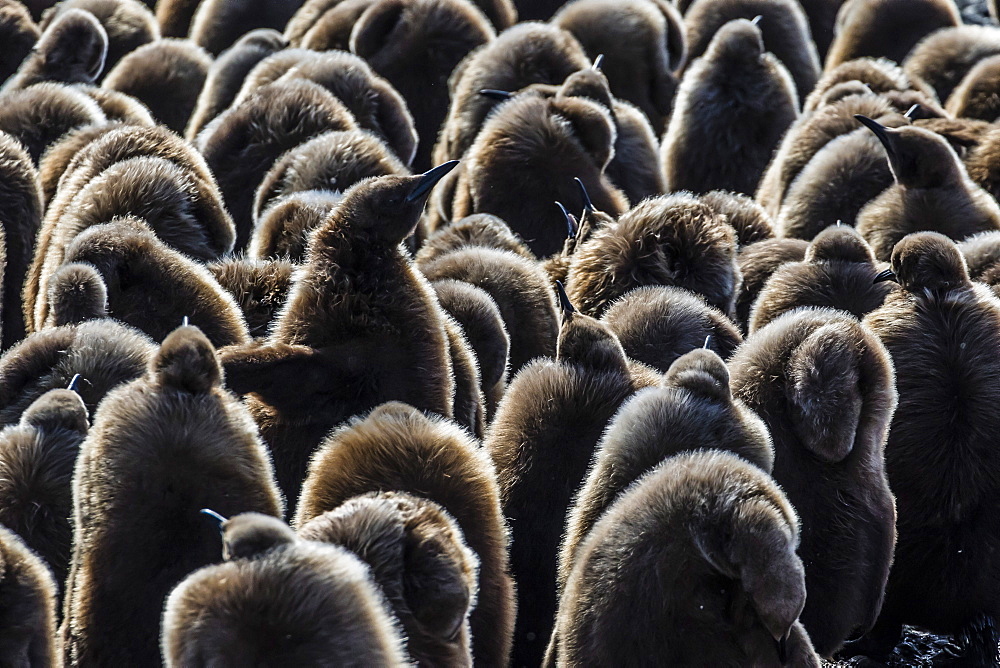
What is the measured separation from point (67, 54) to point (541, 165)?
336cm

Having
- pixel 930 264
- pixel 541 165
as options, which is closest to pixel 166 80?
pixel 541 165

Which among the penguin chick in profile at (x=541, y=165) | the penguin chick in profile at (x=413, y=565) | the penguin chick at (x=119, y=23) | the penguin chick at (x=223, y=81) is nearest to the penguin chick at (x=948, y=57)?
the penguin chick in profile at (x=541, y=165)

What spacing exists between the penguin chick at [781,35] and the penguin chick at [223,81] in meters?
2.81

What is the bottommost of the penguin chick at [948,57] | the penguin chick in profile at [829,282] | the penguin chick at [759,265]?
the penguin chick at [948,57]

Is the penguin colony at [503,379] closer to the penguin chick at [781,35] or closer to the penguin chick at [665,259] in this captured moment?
the penguin chick at [665,259]

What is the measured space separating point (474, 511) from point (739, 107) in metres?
4.53

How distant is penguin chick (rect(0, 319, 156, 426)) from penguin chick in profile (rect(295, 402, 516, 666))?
93cm

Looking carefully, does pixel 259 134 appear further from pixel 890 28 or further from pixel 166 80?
pixel 890 28

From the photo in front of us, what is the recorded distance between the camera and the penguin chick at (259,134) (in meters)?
6.90

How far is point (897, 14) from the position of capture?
9.62 metres

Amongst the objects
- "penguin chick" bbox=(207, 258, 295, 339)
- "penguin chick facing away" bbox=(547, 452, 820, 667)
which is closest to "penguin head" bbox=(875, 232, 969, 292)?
"penguin chick facing away" bbox=(547, 452, 820, 667)

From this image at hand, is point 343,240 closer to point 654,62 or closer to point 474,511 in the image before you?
point 474,511

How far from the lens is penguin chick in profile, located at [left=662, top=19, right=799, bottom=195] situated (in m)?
7.89

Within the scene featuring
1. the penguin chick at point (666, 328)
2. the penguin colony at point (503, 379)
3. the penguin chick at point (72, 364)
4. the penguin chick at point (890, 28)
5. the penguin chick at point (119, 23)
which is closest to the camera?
the penguin colony at point (503, 379)
